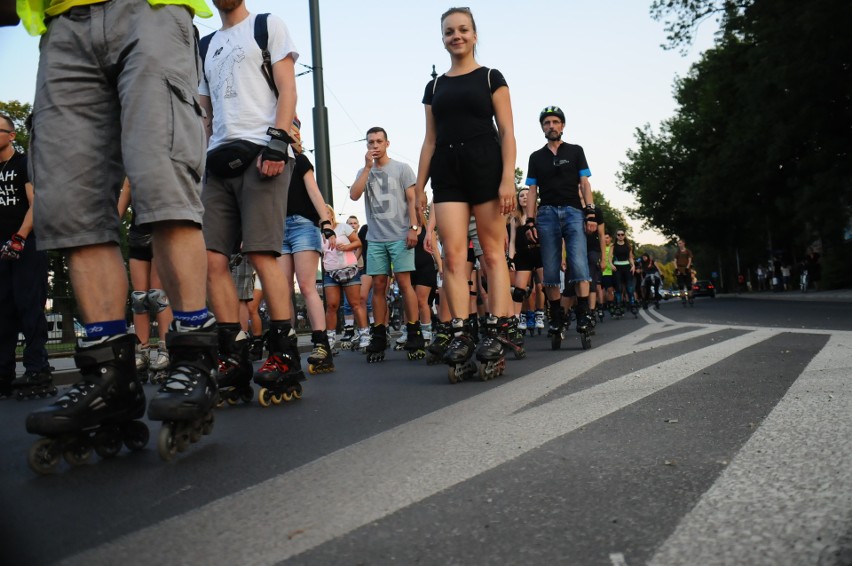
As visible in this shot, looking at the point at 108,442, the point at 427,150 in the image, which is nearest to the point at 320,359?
the point at 427,150

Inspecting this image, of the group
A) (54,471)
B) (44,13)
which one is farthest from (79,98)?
(54,471)

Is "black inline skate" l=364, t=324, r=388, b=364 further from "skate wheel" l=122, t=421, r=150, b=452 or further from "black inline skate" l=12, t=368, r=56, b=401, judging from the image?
"skate wheel" l=122, t=421, r=150, b=452

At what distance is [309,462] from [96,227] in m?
1.22

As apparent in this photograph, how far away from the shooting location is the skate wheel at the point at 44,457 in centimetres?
270

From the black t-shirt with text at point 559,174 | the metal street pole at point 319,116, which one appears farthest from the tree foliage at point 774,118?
the black t-shirt with text at point 559,174

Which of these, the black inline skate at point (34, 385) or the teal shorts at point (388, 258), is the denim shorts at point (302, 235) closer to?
the black inline skate at point (34, 385)

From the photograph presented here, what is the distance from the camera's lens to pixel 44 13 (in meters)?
3.13

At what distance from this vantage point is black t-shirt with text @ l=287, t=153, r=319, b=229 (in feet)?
22.2

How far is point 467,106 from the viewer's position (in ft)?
19.1

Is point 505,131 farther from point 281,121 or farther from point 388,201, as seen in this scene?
point 388,201

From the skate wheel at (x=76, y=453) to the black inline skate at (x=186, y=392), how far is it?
27 cm

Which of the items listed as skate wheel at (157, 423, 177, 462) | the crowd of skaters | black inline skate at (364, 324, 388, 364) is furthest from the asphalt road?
black inline skate at (364, 324, 388, 364)

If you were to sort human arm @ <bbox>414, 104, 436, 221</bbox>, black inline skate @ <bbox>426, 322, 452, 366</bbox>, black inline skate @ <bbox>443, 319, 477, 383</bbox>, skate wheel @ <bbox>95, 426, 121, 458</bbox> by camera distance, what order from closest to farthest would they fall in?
1. skate wheel @ <bbox>95, 426, 121, 458</bbox>
2. black inline skate @ <bbox>443, 319, 477, 383</bbox>
3. human arm @ <bbox>414, 104, 436, 221</bbox>
4. black inline skate @ <bbox>426, 322, 452, 366</bbox>

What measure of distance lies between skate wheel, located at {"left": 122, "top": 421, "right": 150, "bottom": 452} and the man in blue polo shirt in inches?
237
